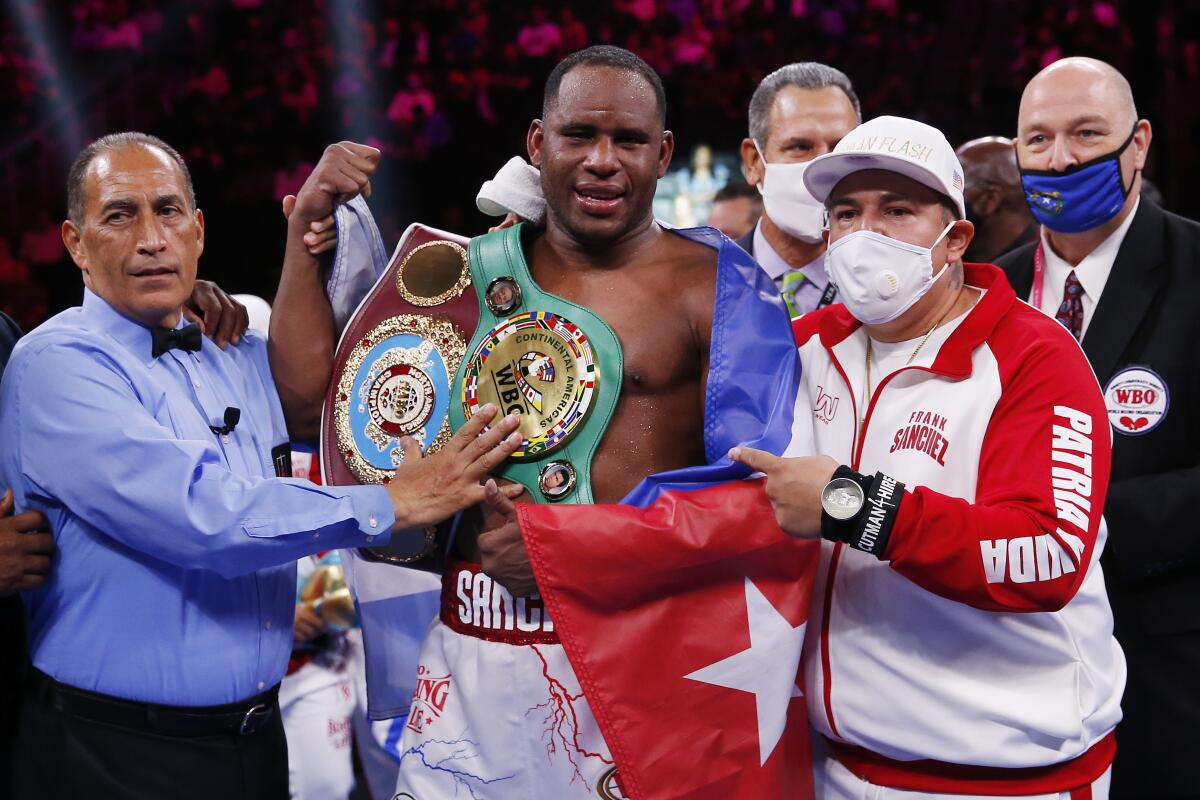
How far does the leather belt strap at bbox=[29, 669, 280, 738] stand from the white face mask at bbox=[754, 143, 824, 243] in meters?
1.59

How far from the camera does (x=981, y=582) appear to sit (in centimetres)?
152

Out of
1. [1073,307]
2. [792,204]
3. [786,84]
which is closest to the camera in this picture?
[1073,307]

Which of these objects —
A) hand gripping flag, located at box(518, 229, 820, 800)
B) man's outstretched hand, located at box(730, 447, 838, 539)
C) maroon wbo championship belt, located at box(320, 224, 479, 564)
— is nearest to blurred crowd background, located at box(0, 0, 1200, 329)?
maroon wbo championship belt, located at box(320, 224, 479, 564)

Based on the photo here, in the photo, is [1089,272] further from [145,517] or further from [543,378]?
[145,517]

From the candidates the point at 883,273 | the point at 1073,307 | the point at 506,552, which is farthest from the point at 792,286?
the point at 506,552

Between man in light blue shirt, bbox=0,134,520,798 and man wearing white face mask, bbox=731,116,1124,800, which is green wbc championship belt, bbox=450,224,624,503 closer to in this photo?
man in light blue shirt, bbox=0,134,520,798

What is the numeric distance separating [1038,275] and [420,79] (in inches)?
204

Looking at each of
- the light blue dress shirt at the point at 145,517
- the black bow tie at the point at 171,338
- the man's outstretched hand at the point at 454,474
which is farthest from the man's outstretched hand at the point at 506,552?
the black bow tie at the point at 171,338

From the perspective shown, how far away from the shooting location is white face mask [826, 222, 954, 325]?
1.67 metres

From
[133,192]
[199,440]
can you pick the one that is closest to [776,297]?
[199,440]

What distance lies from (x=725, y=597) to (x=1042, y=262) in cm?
124

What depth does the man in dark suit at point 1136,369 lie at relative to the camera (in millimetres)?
2207

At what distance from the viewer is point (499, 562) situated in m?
1.71

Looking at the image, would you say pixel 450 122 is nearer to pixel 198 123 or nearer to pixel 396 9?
pixel 396 9
